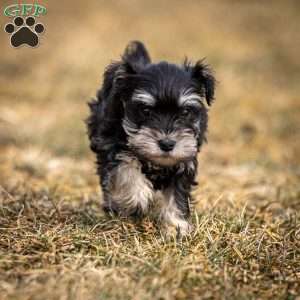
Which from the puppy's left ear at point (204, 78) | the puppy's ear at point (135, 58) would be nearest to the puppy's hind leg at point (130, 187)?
the puppy's ear at point (135, 58)

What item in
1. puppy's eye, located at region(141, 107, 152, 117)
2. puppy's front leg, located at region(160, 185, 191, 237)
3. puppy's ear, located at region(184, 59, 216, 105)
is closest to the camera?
puppy's eye, located at region(141, 107, 152, 117)

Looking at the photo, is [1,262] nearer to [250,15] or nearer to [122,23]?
[122,23]

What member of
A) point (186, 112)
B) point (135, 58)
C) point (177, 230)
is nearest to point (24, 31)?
point (135, 58)

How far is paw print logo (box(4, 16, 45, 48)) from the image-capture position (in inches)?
229

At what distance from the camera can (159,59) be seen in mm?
17391

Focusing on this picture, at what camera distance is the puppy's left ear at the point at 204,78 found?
18.0ft

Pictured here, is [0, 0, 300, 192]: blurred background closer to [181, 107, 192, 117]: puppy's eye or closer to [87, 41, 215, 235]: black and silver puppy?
[87, 41, 215, 235]: black and silver puppy

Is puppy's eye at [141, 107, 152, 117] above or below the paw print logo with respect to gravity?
below

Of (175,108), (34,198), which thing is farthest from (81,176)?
(175,108)

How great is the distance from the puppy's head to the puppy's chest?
0.93 ft

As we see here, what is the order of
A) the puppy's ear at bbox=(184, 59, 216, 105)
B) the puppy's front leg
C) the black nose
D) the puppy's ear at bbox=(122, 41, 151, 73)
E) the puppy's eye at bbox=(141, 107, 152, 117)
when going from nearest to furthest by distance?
the black nose
the puppy's eye at bbox=(141, 107, 152, 117)
the puppy's front leg
the puppy's ear at bbox=(122, 41, 151, 73)
the puppy's ear at bbox=(184, 59, 216, 105)

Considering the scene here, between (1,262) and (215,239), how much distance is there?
157 cm

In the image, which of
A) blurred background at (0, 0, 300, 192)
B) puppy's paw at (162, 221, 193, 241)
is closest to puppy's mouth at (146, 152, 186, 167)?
puppy's paw at (162, 221, 193, 241)

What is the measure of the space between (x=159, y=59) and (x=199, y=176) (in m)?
9.11
